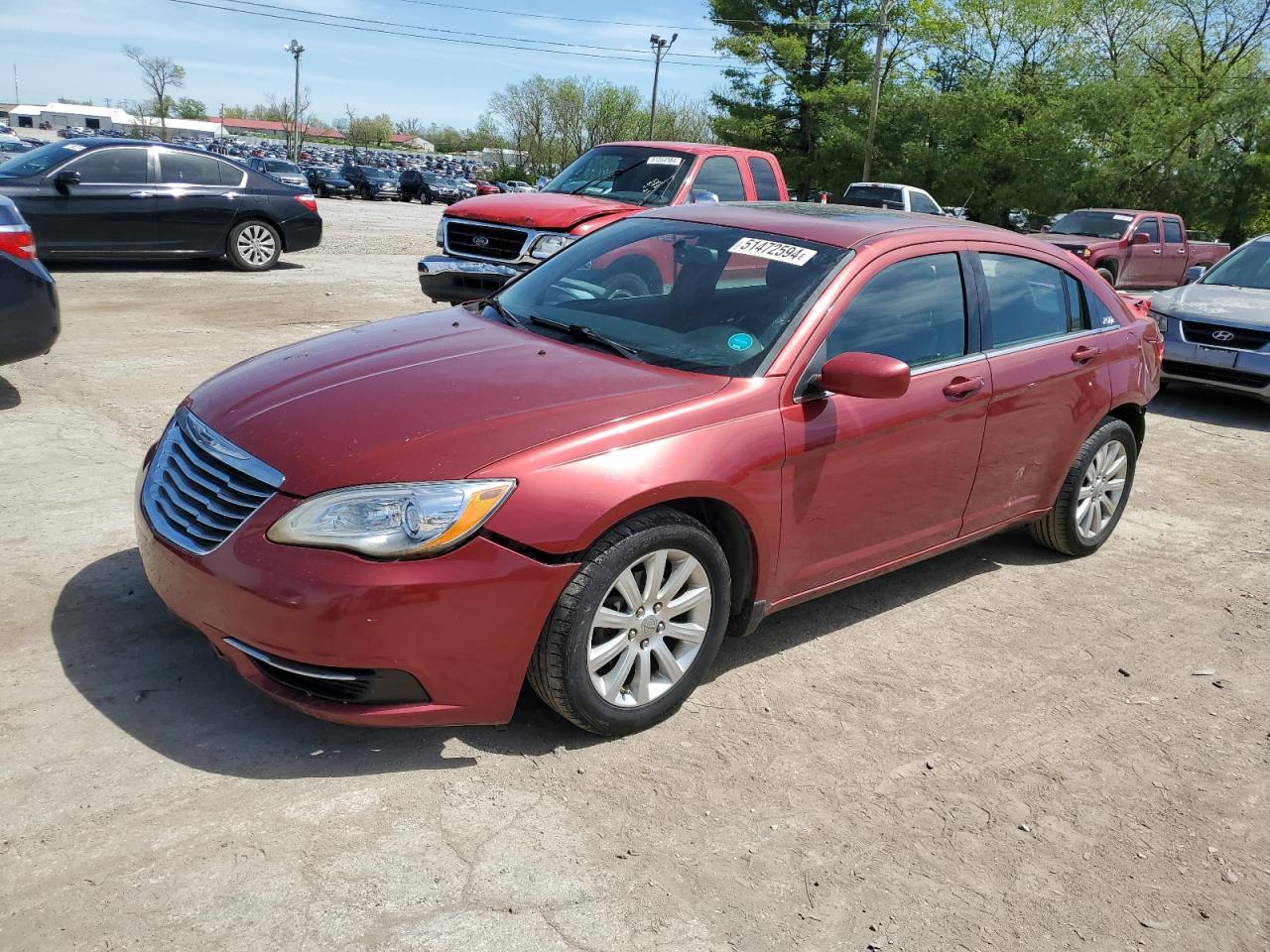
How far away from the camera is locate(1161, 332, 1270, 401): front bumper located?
8.89m

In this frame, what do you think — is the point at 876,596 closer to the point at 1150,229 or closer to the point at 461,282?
the point at 461,282

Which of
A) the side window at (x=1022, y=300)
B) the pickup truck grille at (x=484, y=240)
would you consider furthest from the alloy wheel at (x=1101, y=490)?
the pickup truck grille at (x=484, y=240)

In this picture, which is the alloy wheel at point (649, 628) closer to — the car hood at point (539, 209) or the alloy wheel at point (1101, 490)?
the alloy wheel at point (1101, 490)

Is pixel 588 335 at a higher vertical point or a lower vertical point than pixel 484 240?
higher

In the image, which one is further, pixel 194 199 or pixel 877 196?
pixel 877 196

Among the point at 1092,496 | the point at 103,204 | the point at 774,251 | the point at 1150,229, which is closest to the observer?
the point at 774,251

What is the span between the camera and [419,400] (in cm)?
332

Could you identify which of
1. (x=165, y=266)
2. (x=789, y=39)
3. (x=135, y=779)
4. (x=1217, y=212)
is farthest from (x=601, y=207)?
(x=789, y=39)

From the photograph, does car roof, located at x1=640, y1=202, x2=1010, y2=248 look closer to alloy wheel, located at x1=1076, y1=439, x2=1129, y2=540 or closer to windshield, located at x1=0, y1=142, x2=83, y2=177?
alloy wheel, located at x1=1076, y1=439, x2=1129, y2=540

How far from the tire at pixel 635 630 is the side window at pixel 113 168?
11.2 meters

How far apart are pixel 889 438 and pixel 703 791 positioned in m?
1.50

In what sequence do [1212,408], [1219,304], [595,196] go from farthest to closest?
[595,196], [1212,408], [1219,304]

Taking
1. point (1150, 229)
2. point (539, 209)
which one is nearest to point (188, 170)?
point (539, 209)

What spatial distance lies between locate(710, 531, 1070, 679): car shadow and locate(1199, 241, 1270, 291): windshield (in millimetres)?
6270
